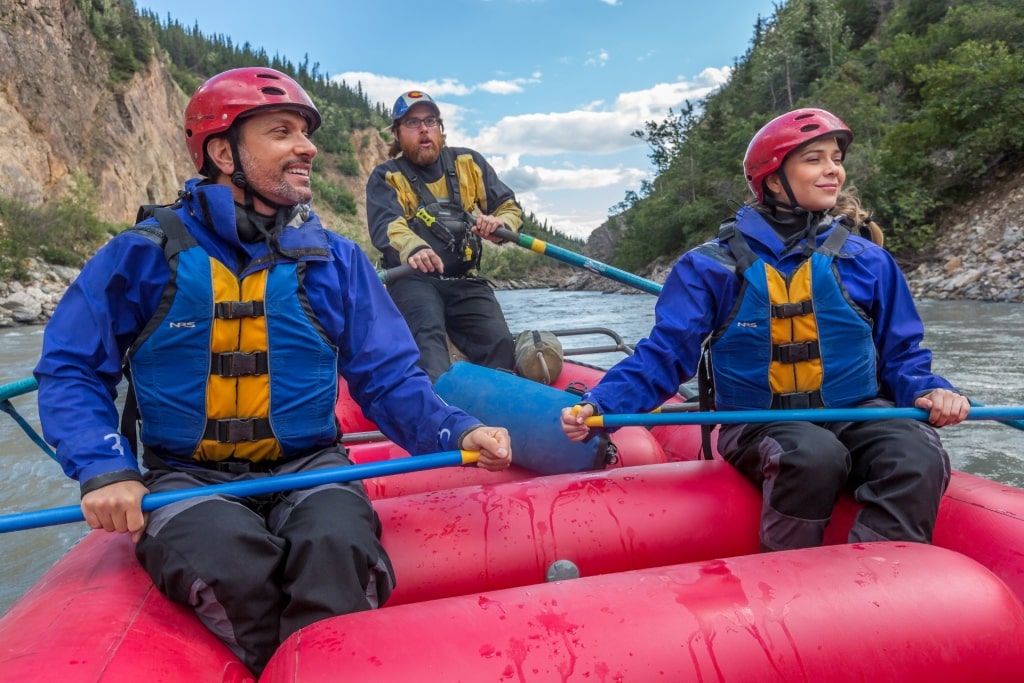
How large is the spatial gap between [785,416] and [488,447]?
0.92 metres

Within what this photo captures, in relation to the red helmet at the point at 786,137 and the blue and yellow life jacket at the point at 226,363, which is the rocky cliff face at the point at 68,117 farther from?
the red helmet at the point at 786,137

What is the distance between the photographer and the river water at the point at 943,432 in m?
3.34

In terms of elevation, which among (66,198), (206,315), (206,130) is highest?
(66,198)

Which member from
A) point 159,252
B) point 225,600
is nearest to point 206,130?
point 159,252

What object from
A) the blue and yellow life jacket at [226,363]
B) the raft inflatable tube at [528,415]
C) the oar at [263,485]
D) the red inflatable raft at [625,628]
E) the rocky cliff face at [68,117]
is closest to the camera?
the red inflatable raft at [625,628]

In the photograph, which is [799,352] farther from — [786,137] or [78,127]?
[78,127]

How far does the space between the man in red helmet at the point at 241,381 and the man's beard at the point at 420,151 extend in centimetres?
188

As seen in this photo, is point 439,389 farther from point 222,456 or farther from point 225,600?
point 225,600

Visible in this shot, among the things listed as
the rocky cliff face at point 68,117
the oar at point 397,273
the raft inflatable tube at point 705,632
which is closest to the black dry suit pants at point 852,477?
the raft inflatable tube at point 705,632

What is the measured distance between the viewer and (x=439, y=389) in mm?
3070

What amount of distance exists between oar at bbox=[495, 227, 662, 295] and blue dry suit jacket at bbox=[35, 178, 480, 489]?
2.02 meters

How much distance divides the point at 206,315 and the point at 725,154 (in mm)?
39586

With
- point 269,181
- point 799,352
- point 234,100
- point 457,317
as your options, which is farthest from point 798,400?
point 457,317

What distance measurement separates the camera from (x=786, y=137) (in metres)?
2.41
